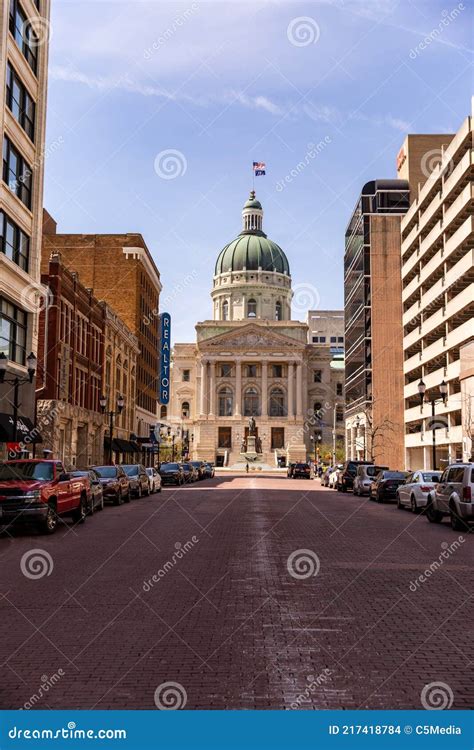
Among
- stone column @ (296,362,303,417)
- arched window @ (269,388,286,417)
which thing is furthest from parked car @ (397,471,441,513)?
arched window @ (269,388,286,417)

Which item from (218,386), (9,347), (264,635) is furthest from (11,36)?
(218,386)

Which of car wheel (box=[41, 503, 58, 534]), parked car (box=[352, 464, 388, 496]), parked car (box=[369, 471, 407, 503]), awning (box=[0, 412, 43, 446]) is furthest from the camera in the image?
parked car (box=[352, 464, 388, 496])

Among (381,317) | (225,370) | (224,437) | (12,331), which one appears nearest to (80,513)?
(12,331)

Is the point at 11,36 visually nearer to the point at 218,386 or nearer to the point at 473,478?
the point at 473,478

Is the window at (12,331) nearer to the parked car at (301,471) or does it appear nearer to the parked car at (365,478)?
the parked car at (365,478)

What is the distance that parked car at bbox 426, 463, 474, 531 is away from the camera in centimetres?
2022

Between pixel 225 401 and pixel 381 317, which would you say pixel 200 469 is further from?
pixel 225 401

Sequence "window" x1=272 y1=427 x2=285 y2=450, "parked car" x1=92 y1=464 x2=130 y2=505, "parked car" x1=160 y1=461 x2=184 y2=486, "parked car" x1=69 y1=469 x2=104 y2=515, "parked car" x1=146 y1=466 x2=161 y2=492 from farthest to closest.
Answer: "window" x1=272 y1=427 x2=285 y2=450 → "parked car" x1=160 y1=461 x2=184 y2=486 → "parked car" x1=146 y1=466 x2=161 y2=492 → "parked car" x1=92 y1=464 x2=130 y2=505 → "parked car" x1=69 y1=469 x2=104 y2=515

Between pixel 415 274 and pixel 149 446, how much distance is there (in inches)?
1141

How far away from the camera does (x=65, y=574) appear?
42.2ft

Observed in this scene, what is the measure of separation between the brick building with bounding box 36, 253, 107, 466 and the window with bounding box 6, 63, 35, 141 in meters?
9.44

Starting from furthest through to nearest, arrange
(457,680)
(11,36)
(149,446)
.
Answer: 1. (149,446)
2. (11,36)
3. (457,680)

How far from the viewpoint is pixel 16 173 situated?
112 feet

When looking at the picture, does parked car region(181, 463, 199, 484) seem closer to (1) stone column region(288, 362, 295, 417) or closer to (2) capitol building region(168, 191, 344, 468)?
(2) capitol building region(168, 191, 344, 468)
